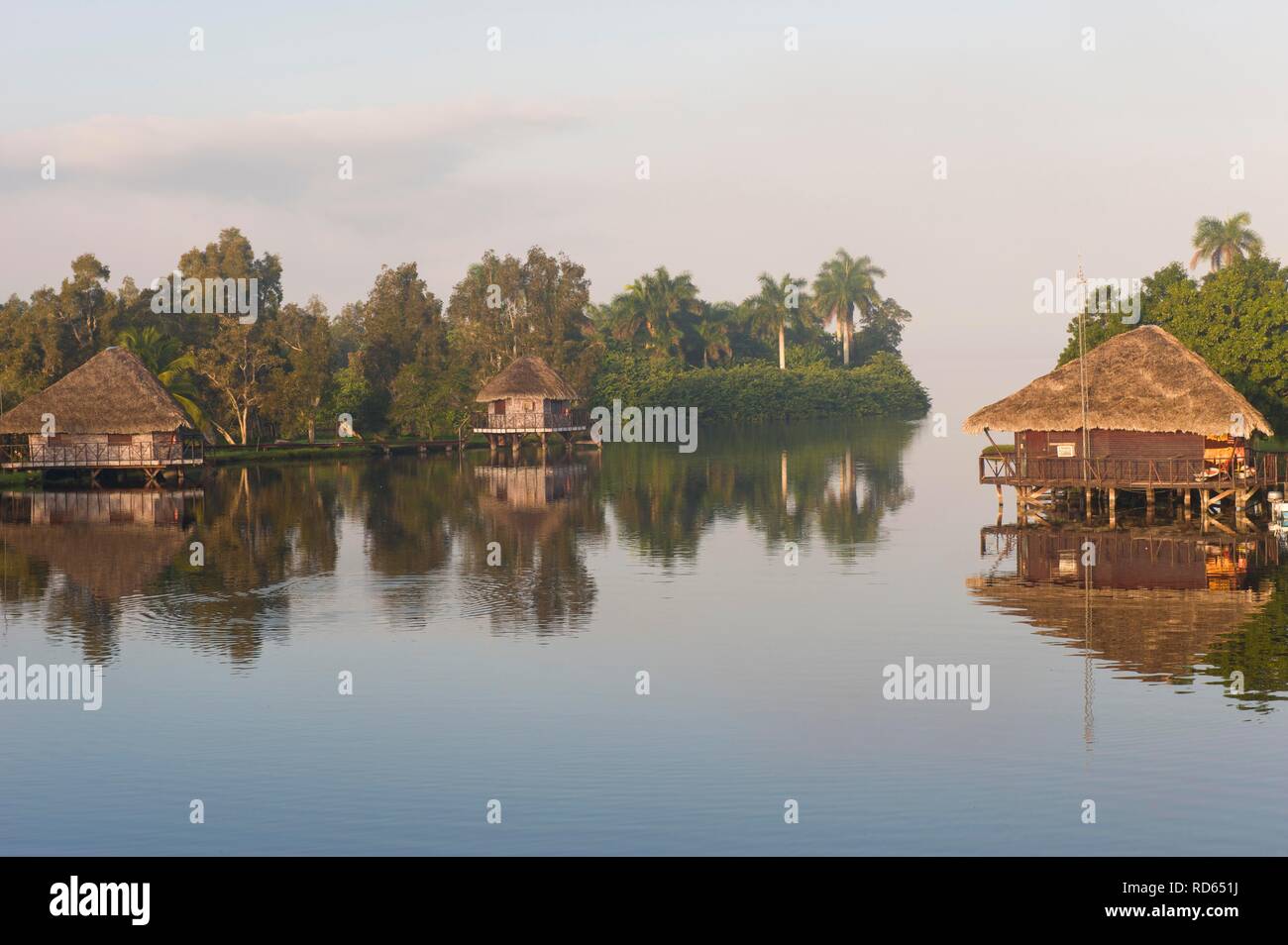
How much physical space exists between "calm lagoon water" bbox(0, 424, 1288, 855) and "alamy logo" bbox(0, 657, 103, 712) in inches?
13.0

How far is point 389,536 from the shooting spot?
4025cm

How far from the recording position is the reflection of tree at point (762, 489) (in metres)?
41.1

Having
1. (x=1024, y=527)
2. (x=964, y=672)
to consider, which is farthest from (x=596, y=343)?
(x=964, y=672)

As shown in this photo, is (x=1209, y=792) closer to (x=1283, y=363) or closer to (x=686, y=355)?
(x=1283, y=363)

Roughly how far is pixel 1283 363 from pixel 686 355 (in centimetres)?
8093

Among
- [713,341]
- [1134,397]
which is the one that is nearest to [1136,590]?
[1134,397]

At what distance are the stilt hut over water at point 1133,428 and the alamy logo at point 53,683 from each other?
93.8ft

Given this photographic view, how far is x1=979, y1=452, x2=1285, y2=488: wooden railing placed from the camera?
4156 cm

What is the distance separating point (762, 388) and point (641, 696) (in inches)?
4140

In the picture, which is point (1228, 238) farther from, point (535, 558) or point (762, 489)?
point (535, 558)

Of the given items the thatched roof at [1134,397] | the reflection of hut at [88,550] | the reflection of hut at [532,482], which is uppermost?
the thatched roof at [1134,397]

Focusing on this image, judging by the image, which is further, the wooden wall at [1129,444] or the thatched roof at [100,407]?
the thatched roof at [100,407]

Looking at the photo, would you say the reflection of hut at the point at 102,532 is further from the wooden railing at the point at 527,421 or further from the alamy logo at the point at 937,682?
the wooden railing at the point at 527,421
